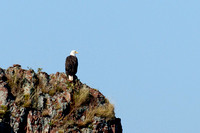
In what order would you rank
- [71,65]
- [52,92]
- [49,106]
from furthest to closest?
[71,65] → [52,92] → [49,106]

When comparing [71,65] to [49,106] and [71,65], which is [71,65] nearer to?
[71,65]

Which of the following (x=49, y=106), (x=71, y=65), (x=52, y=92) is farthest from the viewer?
(x=71, y=65)

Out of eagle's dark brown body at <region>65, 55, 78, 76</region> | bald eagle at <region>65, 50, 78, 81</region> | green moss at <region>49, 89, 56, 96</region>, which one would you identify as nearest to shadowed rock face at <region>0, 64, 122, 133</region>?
green moss at <region>49, 89, 56, 96</region>

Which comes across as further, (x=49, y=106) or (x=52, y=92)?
(x=52, y=92)

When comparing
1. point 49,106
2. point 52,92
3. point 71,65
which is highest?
point 71,65

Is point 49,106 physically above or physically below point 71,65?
below

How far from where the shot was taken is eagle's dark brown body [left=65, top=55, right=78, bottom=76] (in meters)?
22.7

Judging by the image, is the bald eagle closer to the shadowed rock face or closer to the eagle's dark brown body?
the eagle's dark brown body

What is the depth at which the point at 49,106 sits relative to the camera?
807 inches

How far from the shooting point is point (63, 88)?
70.5ft

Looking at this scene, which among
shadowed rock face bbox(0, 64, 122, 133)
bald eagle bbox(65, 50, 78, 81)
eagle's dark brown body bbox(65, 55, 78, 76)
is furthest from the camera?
eagle's dark brown body bbox(65, 55, 78, 76)

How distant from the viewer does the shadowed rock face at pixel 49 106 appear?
1986cm

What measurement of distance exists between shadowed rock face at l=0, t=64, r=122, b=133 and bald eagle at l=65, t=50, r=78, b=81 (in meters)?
0.36

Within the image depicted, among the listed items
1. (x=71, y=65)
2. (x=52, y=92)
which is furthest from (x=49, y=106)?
(x=71, y=65)
